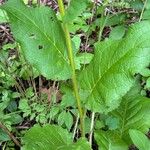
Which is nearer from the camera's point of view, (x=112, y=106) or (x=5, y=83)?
(x=112, y=106)

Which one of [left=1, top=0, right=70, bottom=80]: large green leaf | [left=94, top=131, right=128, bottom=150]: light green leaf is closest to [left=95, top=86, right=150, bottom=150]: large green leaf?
[left=94, top=131, right=128, bottom=150]: light green leaf

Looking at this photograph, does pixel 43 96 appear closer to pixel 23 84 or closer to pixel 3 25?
pixel 23 84

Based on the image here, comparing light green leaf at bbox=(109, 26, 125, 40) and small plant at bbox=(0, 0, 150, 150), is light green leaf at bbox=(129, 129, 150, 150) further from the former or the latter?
light green leaf at bbox=(109, 26, 125, 40)

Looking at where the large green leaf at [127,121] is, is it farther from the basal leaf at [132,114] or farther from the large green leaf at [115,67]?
the large green leaf at [115,67]

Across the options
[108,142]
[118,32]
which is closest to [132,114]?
[108,142]

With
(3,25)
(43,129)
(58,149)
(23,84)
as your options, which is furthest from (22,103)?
(3,25)

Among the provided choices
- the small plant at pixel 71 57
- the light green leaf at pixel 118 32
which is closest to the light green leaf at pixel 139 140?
the small plant at pixel 71 57
